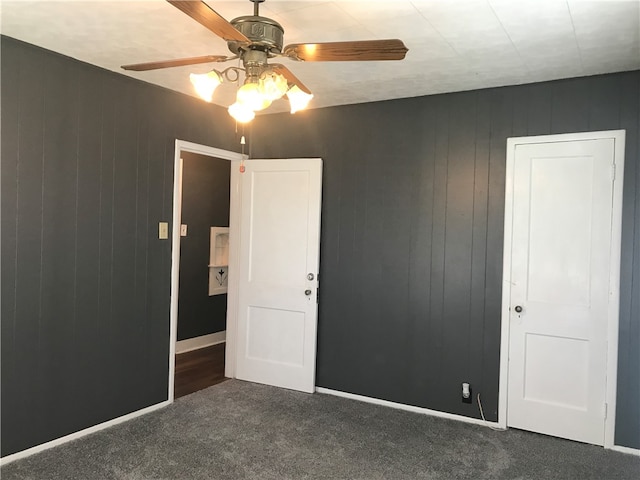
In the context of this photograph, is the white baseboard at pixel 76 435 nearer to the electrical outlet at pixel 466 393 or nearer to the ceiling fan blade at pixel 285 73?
the electrical outlet at pixel 466 393

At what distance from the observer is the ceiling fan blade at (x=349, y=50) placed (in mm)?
1897

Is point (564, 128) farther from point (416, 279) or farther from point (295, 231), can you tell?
point (295, 231)

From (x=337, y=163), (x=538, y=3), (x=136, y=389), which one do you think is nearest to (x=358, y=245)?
(x=337, y=163)

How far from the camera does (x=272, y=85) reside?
2.04 metres

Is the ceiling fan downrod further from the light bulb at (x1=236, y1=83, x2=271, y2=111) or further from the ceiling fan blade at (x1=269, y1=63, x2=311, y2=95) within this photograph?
the light bulb at (x1=236, y1=83, x2=271, y2=111)

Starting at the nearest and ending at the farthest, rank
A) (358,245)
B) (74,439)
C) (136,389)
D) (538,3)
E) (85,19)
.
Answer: (538,3), (85,19), (74,439), (136,389), (358,245)

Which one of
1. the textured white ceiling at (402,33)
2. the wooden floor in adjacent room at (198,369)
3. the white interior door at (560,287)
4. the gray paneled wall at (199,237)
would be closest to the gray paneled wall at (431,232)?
the white interior door at (560,287)

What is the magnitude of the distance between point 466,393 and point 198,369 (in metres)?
2.52

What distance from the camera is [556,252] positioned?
337 cm

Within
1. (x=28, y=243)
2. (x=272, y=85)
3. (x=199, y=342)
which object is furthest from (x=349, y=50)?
(x=199, y=342)

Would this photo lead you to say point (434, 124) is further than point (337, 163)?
No

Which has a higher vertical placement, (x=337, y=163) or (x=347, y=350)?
(x=337, y=163)

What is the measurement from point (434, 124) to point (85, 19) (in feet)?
7.93

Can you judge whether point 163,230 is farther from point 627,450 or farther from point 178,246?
point 627,450
